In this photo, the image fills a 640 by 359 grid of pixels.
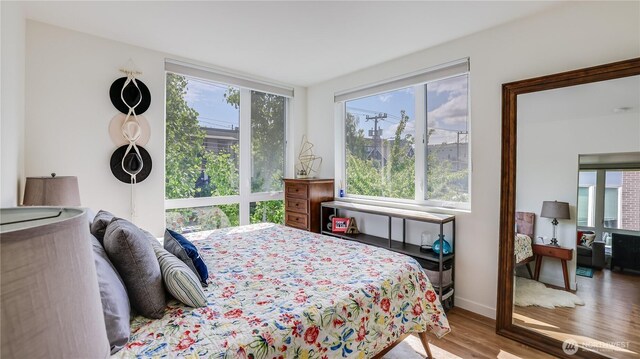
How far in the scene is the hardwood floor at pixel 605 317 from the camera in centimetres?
191

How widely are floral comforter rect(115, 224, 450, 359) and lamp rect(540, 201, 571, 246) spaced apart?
1.10m

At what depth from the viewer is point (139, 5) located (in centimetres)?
217

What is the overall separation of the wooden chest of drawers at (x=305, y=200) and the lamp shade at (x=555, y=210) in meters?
2.29

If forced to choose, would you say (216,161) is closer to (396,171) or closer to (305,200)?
(305,200)

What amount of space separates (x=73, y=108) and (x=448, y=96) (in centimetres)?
348

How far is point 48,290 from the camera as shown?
15.5 inches

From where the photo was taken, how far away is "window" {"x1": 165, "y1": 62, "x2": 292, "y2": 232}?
10.8 ft

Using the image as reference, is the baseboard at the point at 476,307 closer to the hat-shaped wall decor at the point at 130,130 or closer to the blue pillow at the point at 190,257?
the blue pillow at the point at 190,257

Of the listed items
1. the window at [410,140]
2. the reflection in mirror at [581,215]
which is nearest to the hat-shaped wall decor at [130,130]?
the window at [410,140]

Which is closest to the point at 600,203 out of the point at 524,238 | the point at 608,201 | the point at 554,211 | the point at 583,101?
the point at 608,201

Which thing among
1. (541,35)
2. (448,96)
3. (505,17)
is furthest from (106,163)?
(541,35)

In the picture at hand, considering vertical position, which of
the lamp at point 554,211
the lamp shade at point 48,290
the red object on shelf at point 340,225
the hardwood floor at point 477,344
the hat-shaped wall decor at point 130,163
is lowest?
the hardwood floor at point 477,344

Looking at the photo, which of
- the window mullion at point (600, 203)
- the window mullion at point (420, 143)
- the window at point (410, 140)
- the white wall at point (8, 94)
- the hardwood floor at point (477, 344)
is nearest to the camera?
the white wall at point (8, 94)

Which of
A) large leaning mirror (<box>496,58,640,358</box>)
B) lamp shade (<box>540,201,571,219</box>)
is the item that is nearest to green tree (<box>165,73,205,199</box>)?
large leaning mirror (<box>496,58,640,358</box>)
